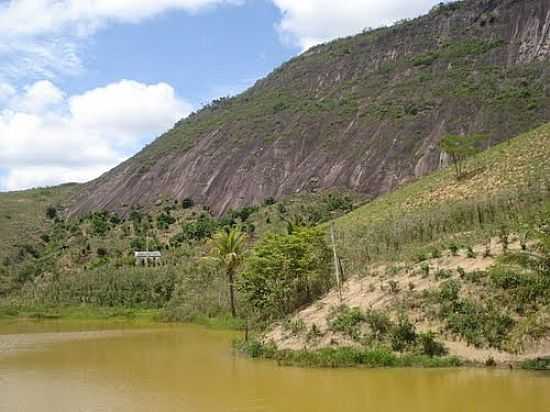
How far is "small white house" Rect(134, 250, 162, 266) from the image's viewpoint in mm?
64156

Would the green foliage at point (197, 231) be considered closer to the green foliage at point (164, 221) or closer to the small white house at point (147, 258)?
the green foliage at point (164, 221)

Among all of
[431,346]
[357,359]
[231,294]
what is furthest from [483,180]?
[357,359]

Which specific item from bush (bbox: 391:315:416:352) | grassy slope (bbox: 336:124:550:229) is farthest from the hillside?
bush (bbox: 391:315:416:352)

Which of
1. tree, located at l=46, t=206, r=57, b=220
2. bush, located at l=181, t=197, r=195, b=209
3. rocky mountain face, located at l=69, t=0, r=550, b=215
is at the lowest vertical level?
bush, located at l=181, t=197, r=195, b=209

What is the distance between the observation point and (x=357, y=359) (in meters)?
23.3

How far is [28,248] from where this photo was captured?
81.4 m

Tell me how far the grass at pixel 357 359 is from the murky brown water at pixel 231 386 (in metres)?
0.65

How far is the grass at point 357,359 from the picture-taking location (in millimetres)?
22203

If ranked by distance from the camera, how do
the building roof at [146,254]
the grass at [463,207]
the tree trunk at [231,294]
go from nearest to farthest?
the grass at [463,207]
the tree trunk at [231,294]
the building roof at [146,254]

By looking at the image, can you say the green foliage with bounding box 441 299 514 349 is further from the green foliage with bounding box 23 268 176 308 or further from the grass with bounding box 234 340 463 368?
the green foliage with bounding box 23 268 176 308

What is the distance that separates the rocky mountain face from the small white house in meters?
17.7

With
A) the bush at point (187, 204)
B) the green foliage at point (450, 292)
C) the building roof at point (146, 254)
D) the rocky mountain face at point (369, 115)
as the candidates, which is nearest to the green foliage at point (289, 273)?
the green foliage at point (450, 292)

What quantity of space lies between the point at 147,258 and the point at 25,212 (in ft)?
153

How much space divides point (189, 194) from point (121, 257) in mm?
23328
